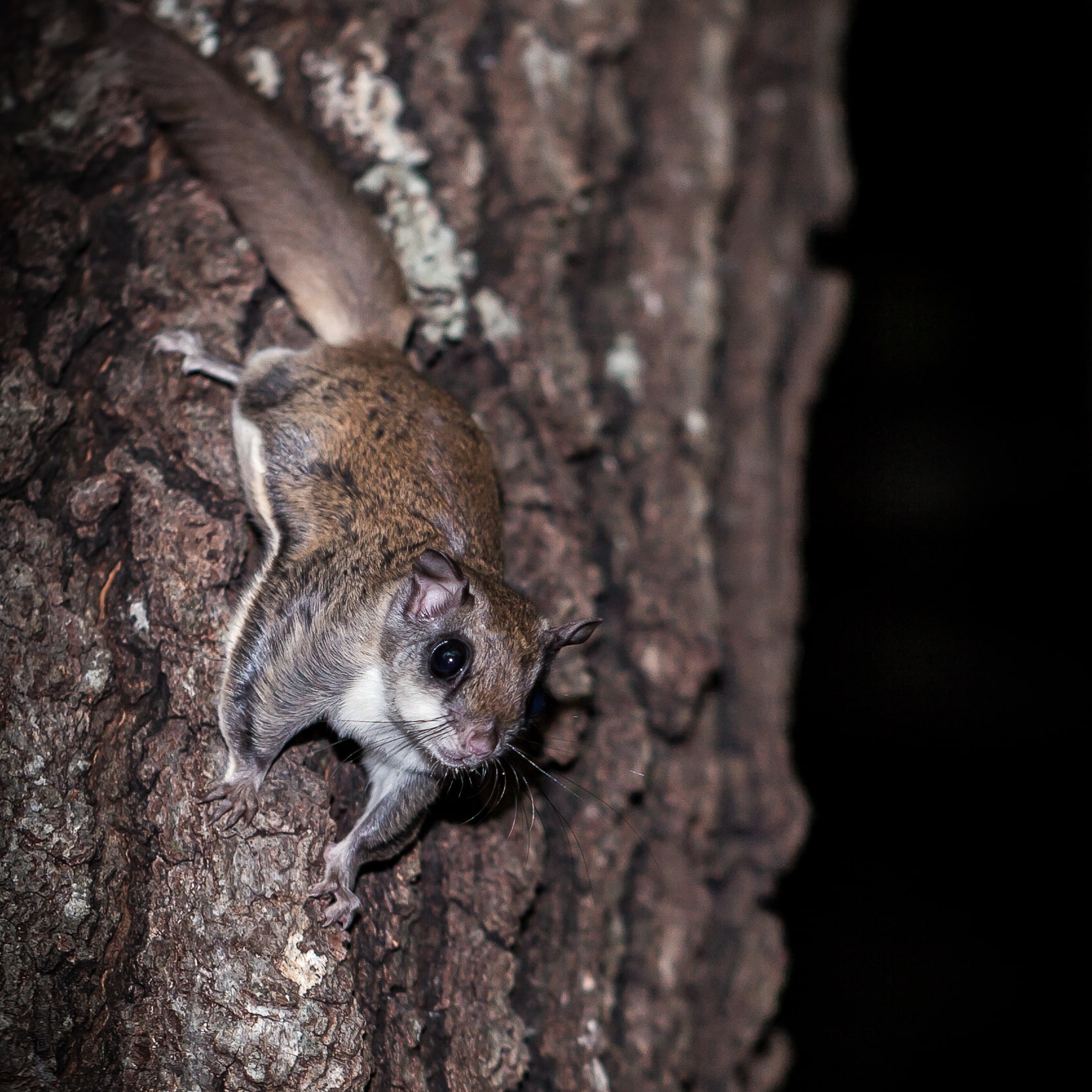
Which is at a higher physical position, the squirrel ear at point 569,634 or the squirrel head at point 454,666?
the squirrel head at point 454,666

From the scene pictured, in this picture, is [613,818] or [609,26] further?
[609,26]

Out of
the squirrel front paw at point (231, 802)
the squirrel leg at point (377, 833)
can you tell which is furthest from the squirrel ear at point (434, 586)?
the squirrel front paw at point (231, 802)

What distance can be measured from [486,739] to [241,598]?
0.68 m

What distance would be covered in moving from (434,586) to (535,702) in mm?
409

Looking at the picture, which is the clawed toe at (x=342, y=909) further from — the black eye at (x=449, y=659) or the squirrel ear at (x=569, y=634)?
the squirrel ear at (x=569, y=634)

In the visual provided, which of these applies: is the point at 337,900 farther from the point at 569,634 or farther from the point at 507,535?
the point at 507,535

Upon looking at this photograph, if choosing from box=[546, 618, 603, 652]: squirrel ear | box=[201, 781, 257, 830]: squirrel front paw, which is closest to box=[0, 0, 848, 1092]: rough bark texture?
box=[201, 781, 257, 830]: squirrel front paw

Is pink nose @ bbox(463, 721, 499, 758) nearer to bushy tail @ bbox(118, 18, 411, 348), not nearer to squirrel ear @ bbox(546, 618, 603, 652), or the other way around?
squirrel ear @ bbox(546, 618, 603, 652)

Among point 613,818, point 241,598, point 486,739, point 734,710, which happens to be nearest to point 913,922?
point 734,710

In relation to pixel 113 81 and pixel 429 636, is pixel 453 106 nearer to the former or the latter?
pixel 113 81

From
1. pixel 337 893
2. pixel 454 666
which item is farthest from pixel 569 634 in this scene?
pixel 337 893

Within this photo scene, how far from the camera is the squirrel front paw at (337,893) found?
198 centimetres

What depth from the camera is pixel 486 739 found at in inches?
86.4

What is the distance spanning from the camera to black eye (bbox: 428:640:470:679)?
2.20 meters
